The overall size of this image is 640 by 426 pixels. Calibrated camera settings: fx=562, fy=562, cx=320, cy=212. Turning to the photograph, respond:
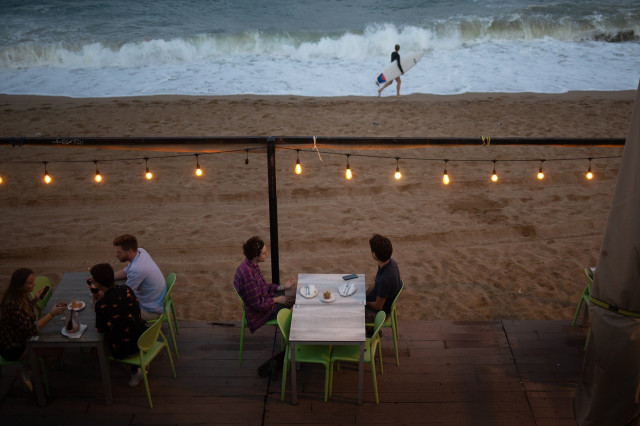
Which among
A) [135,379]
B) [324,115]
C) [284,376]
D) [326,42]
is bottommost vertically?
[135,379]

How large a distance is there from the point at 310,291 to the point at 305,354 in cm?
70

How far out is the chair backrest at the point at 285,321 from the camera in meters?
5.08

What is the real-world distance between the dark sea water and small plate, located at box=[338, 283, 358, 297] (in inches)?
451

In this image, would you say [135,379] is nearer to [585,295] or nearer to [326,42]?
[585,295]

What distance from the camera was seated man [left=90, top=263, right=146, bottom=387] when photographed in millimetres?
4859

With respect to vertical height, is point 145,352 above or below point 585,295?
below

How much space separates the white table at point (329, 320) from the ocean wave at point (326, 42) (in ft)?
55.1

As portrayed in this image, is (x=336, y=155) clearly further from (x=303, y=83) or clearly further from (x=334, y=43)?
(x=334, y=43)

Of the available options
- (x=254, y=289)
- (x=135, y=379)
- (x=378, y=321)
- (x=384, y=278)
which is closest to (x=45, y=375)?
(x=135, y=379)

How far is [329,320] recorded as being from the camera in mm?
5156

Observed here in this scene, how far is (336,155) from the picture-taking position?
11.3 m

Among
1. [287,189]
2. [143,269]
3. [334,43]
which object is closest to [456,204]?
[287,189]

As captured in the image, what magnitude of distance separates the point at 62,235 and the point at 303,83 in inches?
406

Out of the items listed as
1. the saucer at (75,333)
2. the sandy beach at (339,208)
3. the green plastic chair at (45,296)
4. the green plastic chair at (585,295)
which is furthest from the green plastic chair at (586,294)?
the green plastic chair at (45,296)
